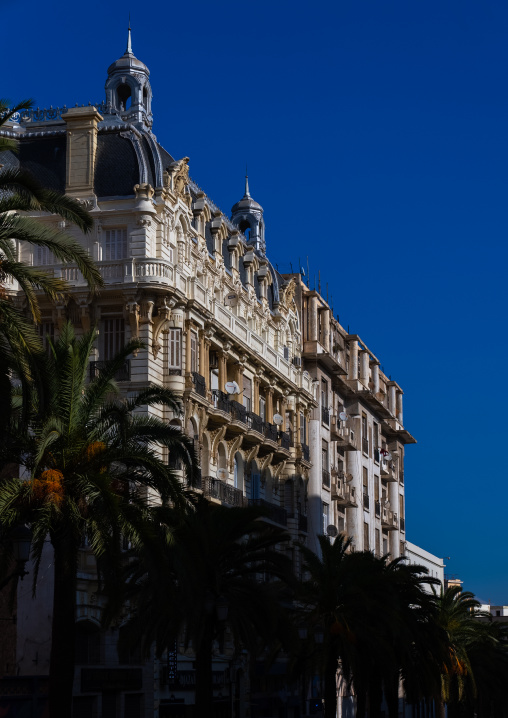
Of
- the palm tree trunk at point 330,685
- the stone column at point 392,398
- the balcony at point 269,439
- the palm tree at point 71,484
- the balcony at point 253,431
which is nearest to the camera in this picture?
the palm tree at point 71,484

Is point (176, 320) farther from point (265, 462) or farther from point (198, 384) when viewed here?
point (265, 462)

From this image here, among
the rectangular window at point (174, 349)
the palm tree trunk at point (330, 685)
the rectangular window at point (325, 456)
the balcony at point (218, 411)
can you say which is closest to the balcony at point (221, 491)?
the balcony at point (218, 411)

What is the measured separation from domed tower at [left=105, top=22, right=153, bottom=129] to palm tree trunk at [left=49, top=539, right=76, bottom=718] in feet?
101

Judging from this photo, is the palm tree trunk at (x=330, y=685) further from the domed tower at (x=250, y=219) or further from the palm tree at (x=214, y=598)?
the domed tower at (x=250, y=219)

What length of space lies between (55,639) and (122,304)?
2106 cm

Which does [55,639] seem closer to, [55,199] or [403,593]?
[55,199]

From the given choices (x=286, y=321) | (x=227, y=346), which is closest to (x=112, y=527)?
(x=227, y=346)

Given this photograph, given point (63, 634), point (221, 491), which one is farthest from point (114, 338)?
point (63, 634)

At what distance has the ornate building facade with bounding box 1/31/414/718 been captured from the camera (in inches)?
1865

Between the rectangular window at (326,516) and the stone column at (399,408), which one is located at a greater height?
the stone column at (399,408)

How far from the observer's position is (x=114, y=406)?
1204 inches

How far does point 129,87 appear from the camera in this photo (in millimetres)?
57156

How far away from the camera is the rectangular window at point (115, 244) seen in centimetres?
4872

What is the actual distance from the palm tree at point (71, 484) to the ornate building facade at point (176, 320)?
8.17 metres
